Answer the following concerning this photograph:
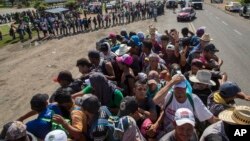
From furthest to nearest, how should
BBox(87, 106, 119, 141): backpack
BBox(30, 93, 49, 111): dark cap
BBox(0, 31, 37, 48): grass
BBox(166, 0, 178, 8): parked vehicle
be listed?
BBox(166, 0, 178, 8): parked vehicle → BBox(0, 31, 37, 48): grass → BBox(30, 93, 49, 111): dark cap → BBox(87, 106, 119, 141): backpack

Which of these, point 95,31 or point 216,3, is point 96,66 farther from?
point 216,3

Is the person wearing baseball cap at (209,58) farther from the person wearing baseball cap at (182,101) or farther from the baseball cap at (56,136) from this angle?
the baseball cap at (56,136)

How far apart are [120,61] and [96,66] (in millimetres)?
788

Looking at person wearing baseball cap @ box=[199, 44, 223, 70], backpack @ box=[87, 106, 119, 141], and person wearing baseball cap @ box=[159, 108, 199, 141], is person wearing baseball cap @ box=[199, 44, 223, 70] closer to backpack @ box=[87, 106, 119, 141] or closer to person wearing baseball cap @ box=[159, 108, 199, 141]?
backpack @ box=[87, 106, 119, 141]

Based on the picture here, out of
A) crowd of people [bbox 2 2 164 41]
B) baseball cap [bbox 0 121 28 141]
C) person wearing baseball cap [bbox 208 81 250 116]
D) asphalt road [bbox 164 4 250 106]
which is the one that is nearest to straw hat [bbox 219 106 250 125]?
person wearing baseball cap [bbox 208 81 250 116]

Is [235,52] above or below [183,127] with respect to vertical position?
below

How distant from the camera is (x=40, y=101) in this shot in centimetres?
487

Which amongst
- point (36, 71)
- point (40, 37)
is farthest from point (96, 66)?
point (40, 37)

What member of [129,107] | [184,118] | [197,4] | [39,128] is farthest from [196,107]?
[197,4]

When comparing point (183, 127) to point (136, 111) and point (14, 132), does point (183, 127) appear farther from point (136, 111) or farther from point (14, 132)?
point (14, 132)

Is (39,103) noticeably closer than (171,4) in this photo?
Yes

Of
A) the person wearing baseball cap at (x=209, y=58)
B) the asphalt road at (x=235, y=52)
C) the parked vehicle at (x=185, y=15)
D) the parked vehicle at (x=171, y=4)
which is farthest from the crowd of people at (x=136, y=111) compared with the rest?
the parked vehicle at (x=171, y=4)

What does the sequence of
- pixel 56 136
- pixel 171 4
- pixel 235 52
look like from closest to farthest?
pixel 56 136, pixel 235 52, pixel 171 4

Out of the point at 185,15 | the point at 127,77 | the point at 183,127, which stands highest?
the point at 183,127
